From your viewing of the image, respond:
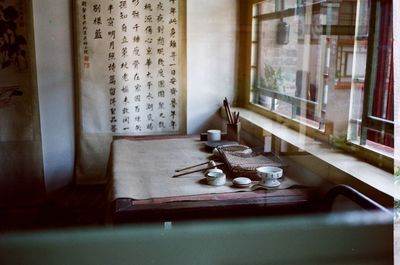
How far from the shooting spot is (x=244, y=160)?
3.85 feet

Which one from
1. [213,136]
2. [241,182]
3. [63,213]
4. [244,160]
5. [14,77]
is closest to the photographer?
[241,182]

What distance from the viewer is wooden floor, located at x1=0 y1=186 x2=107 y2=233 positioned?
3.41 ft

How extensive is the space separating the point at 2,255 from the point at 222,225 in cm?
43

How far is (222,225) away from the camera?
86 cm

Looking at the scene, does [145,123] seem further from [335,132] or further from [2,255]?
[2,255]

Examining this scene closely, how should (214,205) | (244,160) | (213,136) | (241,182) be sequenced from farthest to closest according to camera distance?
(213,136)
(244,160)
(241,182)
(214,205)

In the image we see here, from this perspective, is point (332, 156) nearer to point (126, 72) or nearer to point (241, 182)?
point (241, 182)

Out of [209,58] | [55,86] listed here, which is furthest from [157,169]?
[55,86]

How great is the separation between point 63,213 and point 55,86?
2.25 feet

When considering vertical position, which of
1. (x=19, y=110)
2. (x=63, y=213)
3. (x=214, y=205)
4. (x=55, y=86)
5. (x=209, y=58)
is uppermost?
(x=209, y=58)

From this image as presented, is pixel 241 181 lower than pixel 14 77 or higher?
lower

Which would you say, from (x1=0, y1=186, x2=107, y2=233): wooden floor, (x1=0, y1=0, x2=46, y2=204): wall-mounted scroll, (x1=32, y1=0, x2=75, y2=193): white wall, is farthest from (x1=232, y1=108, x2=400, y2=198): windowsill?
(x1=0, y1=0, x2=46, y2=204): wall-mounted scroll

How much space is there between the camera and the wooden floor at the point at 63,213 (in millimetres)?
1039

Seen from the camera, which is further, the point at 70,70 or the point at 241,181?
the point at 70,70
